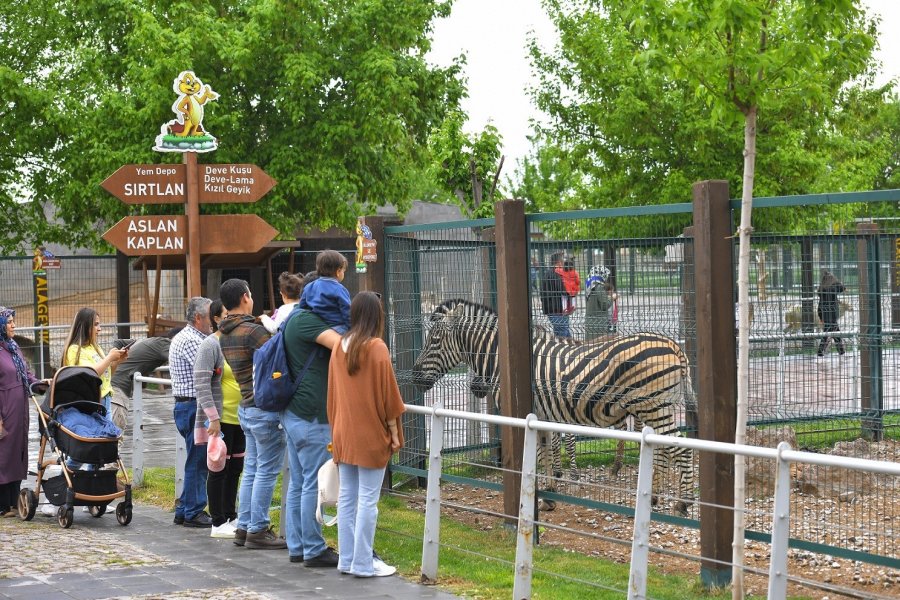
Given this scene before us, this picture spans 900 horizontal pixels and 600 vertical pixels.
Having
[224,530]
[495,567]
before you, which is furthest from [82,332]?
[495,567]

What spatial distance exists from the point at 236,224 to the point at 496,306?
402 centimetres

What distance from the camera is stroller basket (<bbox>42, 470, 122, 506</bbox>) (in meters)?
9.71

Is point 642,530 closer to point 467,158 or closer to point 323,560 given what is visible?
point 323,560

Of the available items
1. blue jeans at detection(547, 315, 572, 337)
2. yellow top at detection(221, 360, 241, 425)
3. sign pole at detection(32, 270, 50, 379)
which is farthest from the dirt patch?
sign pole at detection(32, 270, 50, 379)

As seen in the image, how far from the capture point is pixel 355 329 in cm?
735

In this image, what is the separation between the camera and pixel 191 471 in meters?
9.59

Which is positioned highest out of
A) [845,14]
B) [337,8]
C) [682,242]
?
[337,8]

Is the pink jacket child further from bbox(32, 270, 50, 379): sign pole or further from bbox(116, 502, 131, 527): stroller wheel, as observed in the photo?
bbox(32, 270, 50, 379): sign pole

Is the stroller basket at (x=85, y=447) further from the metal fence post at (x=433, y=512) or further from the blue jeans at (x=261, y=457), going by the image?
the metal fence post at (x=433, y=512)

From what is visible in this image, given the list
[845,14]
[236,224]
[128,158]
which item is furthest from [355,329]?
[128,158]

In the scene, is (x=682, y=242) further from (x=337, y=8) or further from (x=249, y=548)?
(x=337, y=8)

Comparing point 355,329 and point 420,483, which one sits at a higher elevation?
point 355,329

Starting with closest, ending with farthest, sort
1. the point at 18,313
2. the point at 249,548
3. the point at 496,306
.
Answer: the point at 249,548 → the point at 496,306 → the point at 18,313

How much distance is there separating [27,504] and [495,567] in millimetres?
4402
